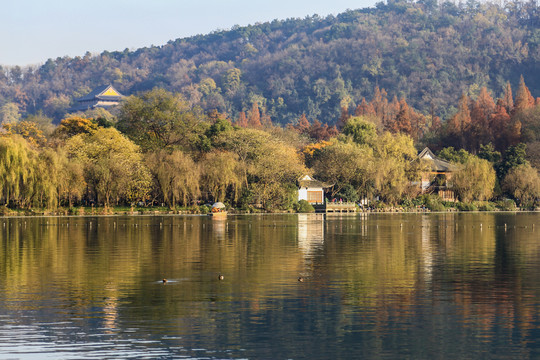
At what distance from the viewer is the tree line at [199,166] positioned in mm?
76500

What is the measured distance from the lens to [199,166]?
8669 cm

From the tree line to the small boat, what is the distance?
3838 mm

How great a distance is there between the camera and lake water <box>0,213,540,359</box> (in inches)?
667

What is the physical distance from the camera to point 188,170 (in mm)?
84625

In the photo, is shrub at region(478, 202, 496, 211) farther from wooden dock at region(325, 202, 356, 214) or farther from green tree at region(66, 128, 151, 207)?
green tree at region(66, 128, 151, 207)

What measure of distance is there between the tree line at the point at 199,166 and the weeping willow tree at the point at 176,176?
115 millimetres

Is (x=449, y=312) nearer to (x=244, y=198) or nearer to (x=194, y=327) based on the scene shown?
(x=194, y=327)

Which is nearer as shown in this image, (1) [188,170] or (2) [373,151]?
(1) [188,170]

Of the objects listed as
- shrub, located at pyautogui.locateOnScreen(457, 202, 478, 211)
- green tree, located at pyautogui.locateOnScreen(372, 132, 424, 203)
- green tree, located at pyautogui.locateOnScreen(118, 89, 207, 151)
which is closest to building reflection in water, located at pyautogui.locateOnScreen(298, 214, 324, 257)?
green tree, located at pyautogui.locateOnScreen(372, 132, 424, 203)

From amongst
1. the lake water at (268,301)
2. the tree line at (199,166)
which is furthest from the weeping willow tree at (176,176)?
the lake water at (268,301)

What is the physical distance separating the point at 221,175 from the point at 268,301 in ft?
210

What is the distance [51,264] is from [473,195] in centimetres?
8057

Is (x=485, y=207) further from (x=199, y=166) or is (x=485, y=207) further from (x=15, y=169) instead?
(x=15, y=169)

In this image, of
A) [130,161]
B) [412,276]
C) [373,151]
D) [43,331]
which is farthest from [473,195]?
[43,331]
